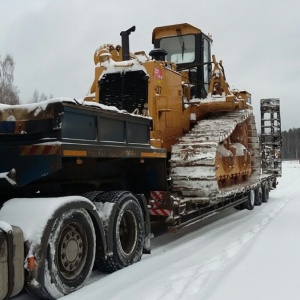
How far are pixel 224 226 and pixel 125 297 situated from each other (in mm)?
4996

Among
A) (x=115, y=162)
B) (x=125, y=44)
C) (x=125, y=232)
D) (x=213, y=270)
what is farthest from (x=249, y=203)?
(x=213, y=270)

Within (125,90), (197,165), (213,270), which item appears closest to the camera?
(213,270)

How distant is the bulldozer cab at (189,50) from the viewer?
32.4 feet

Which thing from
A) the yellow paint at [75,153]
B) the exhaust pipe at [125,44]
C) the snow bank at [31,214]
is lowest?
the snow bank at [31,214]

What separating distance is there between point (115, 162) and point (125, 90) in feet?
7.49

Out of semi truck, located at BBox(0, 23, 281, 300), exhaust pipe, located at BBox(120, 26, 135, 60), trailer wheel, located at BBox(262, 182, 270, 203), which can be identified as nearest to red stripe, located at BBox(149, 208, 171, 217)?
semi truck, located at BBox(0, 23, 281, 300)

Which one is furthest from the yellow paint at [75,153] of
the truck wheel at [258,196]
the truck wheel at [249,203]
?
the truck wheel at [258,196]

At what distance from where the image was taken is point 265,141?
1653cm

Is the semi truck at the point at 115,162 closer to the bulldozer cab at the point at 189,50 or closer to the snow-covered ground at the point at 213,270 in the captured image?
the bulldozer cab at the point at 189,50

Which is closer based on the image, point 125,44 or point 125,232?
point 125,232

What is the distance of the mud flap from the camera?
362cm

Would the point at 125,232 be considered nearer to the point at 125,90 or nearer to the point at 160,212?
the point at 160,212

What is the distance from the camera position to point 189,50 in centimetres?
1002

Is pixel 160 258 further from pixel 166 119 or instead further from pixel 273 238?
pixel 166 119
